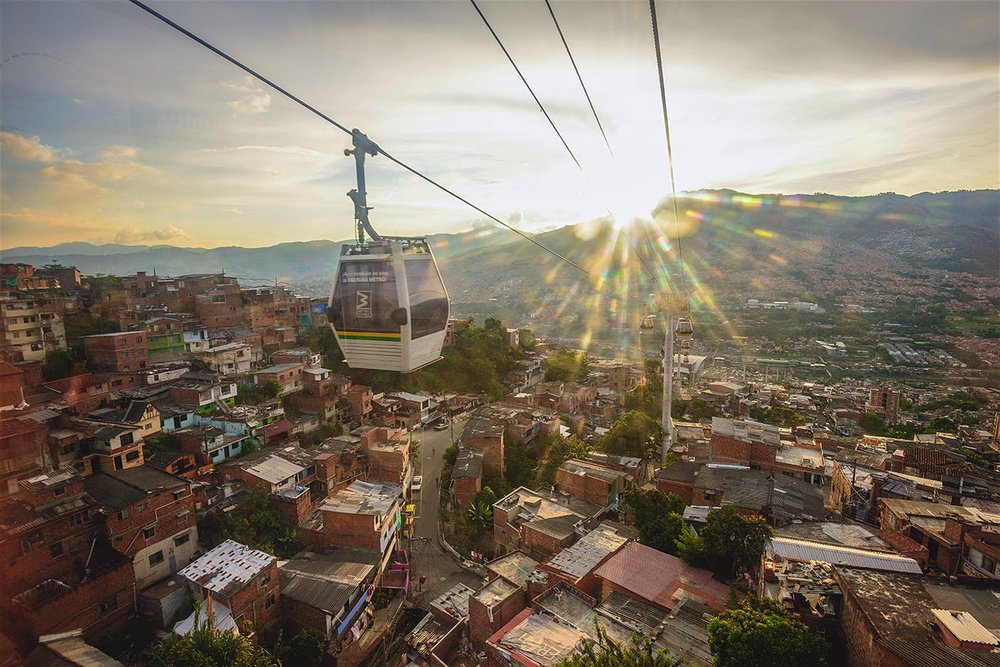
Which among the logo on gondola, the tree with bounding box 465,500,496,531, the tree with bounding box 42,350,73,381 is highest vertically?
the logo on gondola

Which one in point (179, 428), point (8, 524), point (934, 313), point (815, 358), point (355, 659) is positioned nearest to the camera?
point (8, 524)

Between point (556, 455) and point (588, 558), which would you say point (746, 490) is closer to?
point (588, 558)

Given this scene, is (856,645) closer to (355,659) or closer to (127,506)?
(355,659)

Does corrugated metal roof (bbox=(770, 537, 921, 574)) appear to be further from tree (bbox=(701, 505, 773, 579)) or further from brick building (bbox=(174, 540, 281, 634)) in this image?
brick building (bbox=(174, 540, 281, 634))

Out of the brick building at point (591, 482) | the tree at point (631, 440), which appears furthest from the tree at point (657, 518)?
the tree at point (631, 440)

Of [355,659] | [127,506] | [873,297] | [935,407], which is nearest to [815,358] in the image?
[935,407]

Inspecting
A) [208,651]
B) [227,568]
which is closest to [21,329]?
[227,568]

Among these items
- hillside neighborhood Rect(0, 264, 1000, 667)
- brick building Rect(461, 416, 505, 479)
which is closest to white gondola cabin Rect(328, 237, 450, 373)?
hillside neighborhood Rect(0, 264, 1000, 667)
